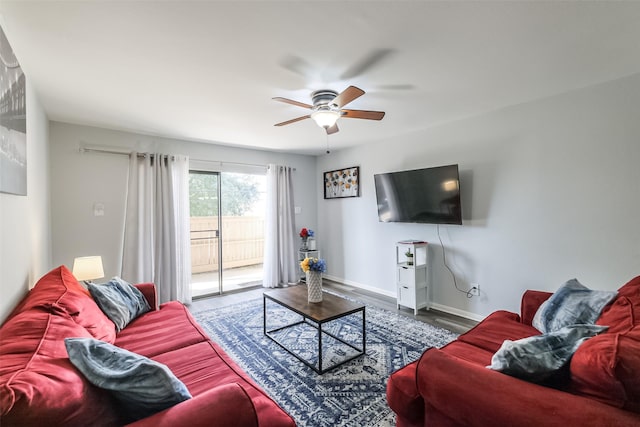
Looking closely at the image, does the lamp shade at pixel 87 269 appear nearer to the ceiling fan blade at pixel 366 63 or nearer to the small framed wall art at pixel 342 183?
the ceiling fan blade at pixel 366 63

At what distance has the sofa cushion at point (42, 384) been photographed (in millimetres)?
821

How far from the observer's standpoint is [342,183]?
5.07m

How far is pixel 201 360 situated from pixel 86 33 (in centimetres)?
207

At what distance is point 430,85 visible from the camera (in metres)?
2.45

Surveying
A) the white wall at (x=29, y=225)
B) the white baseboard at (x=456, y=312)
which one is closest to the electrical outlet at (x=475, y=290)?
the white baseboard at (x=456, y=312)

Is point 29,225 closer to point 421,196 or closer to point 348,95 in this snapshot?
point 348,95

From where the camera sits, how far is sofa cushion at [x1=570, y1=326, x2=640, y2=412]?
0.93 metres

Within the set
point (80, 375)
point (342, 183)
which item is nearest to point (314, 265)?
point (80, 375)

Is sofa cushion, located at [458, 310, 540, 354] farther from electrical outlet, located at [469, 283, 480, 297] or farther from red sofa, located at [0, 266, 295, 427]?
red sofa, located at [0, 266, 295, 427]

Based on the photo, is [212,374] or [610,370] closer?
[610,370]

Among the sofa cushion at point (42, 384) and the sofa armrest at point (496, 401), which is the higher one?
the sofa cushion at point (42, 384)

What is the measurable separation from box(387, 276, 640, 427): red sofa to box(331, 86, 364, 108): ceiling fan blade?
1.68 metres

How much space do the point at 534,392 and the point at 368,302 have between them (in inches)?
120

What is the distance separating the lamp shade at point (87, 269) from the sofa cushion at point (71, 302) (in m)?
0.69
